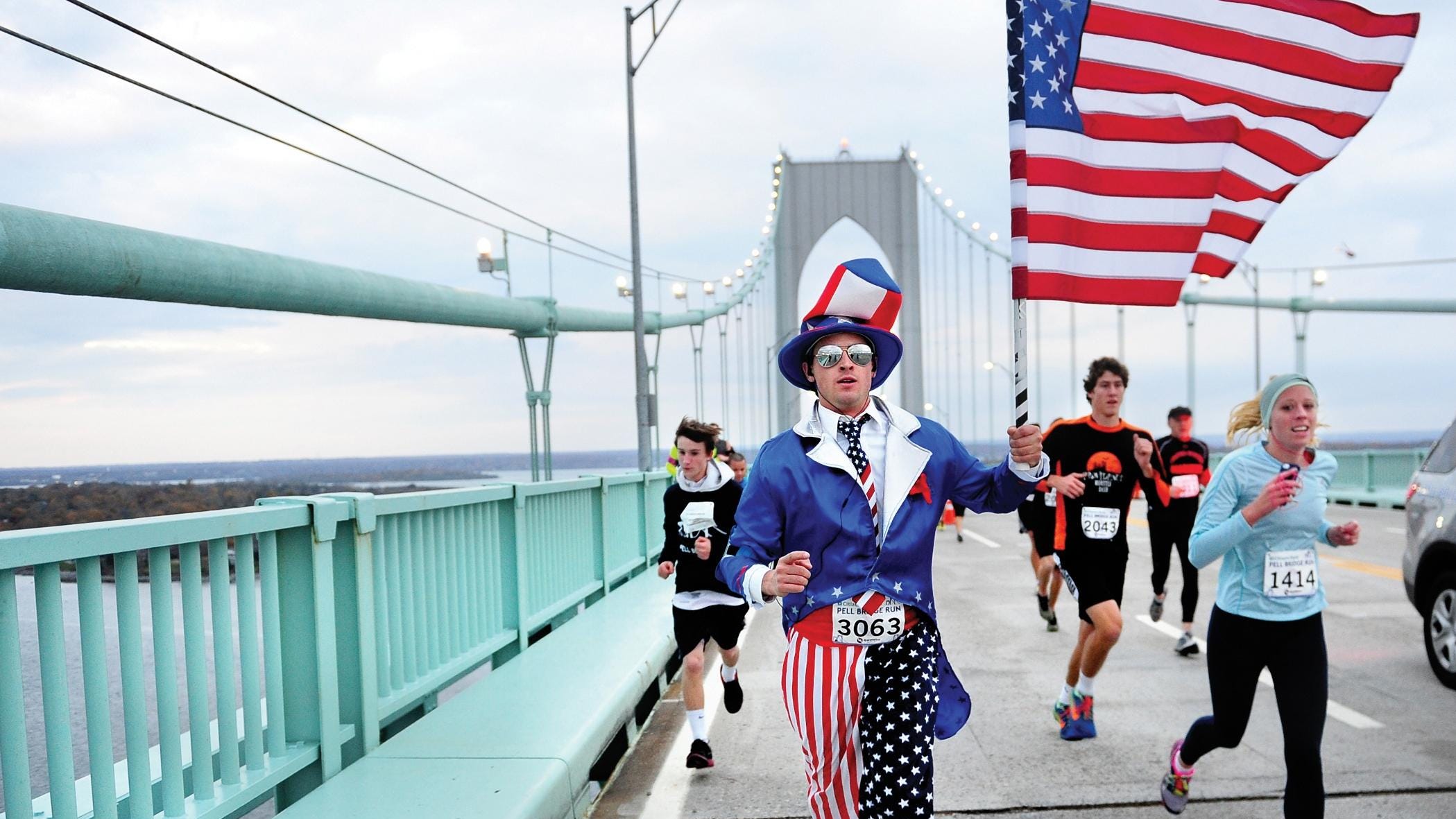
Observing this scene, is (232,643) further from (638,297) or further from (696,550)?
(638,297)

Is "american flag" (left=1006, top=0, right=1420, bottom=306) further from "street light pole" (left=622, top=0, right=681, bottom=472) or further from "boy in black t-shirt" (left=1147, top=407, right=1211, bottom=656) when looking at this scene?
"street light pole" (left=622, top=0, right=681, bottom=472)

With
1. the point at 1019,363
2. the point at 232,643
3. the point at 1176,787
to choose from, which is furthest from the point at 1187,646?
the point at 232,643

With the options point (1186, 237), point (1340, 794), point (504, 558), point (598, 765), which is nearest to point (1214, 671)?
point (1340, 794)

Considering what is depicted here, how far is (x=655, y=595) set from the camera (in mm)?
9406

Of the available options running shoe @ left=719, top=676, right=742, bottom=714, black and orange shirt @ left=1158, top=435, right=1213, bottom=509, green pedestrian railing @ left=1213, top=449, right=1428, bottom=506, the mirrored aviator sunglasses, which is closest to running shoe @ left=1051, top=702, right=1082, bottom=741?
running shoe @ left=719, top=676, right=742, bottom=714

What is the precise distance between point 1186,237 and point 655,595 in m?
6.24

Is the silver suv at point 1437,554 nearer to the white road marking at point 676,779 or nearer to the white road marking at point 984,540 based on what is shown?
the white road marking at point 676,779

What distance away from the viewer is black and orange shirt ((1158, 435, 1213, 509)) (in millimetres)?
8547

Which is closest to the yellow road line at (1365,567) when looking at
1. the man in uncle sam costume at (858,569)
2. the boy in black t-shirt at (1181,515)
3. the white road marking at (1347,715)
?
the boy in black t-shirt at (1181,515)

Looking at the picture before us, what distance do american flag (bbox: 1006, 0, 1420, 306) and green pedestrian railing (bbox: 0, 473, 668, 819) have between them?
2541 mm

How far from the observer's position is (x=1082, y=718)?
215 inches

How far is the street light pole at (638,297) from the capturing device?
57.8 feet

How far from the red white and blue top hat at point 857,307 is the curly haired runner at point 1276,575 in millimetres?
1446

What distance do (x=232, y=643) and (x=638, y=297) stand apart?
582 inches
